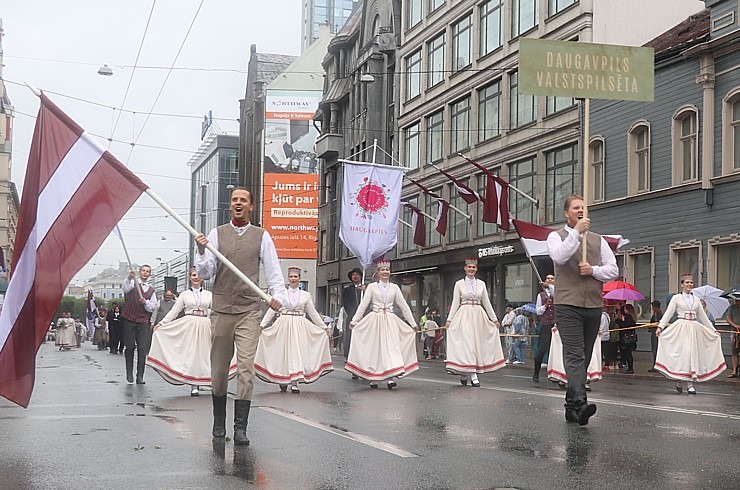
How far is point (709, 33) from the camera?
2989cm

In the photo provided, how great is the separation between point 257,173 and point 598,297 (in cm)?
8315

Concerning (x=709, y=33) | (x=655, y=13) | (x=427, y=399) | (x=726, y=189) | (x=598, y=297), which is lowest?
(x=427, y=399)

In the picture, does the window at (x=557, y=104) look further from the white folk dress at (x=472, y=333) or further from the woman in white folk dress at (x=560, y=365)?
the woman in white folk dress at (x=560, y=365)

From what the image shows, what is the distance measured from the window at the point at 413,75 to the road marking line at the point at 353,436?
40.8 metres

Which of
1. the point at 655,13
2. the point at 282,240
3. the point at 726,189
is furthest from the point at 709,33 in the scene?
the point at 282,240

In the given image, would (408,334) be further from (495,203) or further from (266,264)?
(495,203)

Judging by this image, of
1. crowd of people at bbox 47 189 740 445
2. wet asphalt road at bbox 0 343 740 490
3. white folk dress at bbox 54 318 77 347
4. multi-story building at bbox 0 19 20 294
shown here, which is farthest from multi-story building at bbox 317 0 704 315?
multi-story building at bbox 0 19 20 294

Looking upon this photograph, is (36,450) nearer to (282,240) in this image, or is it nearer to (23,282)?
(23,282)

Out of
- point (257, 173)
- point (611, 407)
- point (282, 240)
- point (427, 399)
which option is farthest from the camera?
point (257, 173)

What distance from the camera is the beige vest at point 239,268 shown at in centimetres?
861

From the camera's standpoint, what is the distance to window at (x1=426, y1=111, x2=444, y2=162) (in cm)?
4784

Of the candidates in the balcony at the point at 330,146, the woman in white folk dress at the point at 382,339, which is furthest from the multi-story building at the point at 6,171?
the woman in white folk dress at the point at 382,339

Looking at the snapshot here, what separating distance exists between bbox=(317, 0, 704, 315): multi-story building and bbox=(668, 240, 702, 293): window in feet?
17.8

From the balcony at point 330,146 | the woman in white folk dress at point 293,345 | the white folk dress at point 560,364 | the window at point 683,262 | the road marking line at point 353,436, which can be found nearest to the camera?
the road marking line at point 353,436
